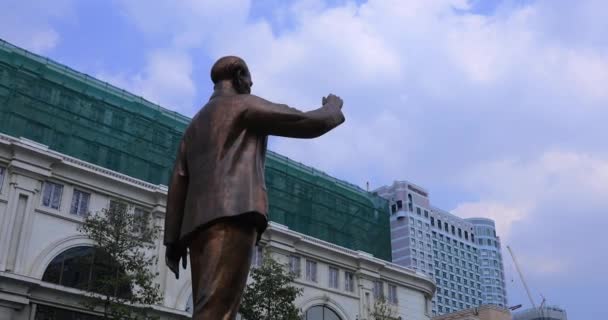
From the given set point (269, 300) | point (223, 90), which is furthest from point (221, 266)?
point (269, 300)

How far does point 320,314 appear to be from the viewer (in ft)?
121

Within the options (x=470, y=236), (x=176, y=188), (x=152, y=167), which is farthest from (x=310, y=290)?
(x=470, y=236)

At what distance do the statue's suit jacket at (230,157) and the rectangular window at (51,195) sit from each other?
25587mm

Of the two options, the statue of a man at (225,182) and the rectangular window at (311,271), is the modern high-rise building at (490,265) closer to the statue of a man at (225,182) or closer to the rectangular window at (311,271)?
the rectangular window at (311,271)

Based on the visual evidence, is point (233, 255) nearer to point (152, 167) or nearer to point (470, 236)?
point (152, 167)

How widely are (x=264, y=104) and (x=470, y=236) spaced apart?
124786 mm

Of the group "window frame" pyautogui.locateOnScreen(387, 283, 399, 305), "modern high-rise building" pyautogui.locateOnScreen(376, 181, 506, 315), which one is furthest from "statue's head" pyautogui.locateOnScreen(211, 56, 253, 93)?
"modern high-rise building" pyautogui.locateOnScreen(376, 181, 506, 315)

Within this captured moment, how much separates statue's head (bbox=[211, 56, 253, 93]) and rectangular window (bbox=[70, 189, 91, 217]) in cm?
2590

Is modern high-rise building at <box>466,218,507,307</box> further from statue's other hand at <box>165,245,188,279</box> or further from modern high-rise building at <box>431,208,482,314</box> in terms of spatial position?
statue's other hand at <box>165,245,188,279</box>

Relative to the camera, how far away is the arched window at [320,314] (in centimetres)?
3638

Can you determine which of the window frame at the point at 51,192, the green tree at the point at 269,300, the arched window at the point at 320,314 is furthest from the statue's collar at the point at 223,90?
the arched window at the point at 320,314

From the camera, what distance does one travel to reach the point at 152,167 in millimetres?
34438

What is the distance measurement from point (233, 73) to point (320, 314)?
110ft

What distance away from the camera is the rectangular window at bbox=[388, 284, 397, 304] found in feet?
135
